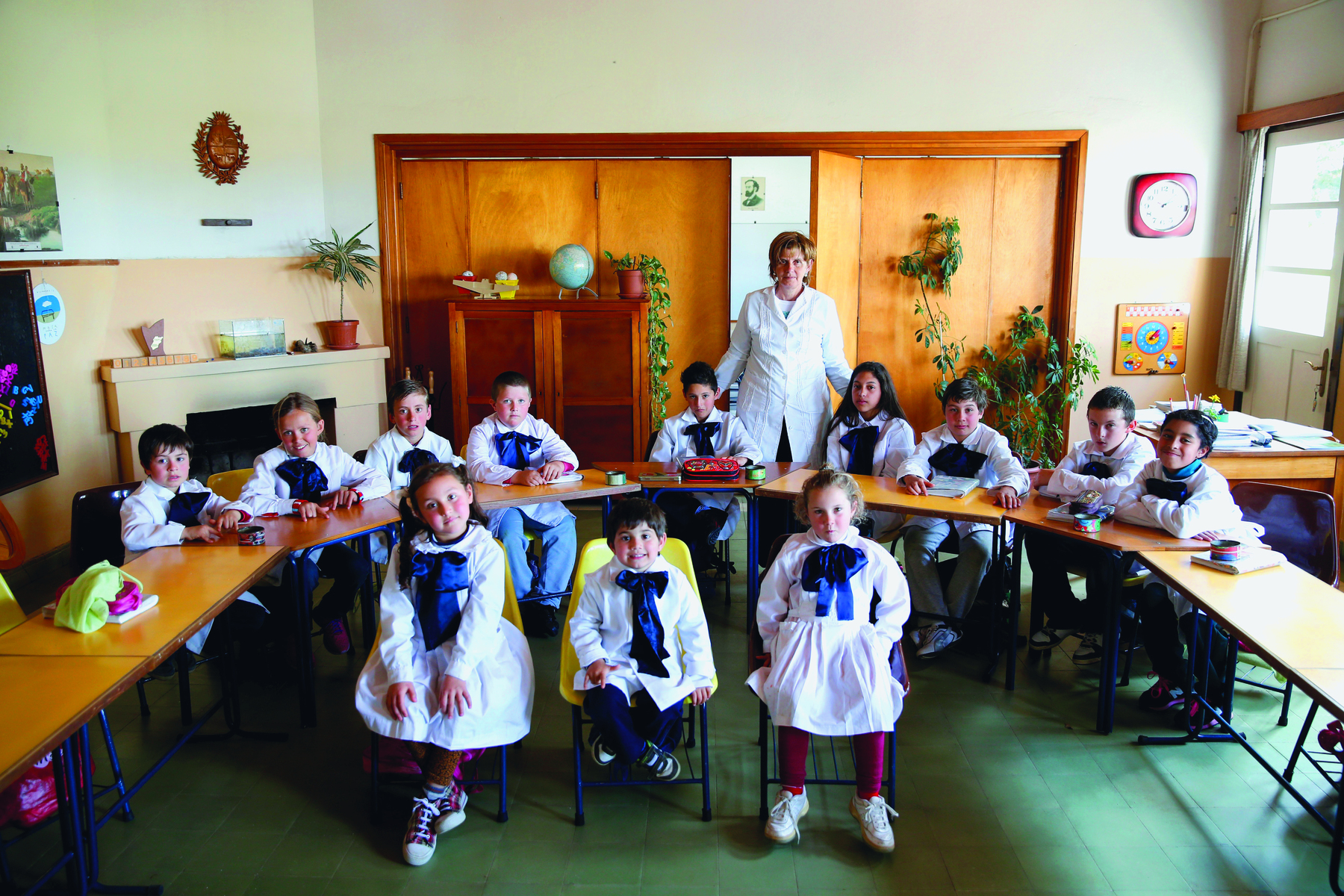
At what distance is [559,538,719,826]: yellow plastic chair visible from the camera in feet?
9.43

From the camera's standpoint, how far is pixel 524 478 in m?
4.25

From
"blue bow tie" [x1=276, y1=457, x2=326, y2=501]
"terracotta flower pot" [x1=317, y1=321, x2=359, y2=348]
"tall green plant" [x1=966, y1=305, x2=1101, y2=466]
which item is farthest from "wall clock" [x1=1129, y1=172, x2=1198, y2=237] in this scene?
"blue bow tie" [x1=276, y1=457, x2=326, y2=501]

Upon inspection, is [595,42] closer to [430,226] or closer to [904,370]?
[430,226]

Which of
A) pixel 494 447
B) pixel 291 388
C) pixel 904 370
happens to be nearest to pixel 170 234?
pixel 291 388

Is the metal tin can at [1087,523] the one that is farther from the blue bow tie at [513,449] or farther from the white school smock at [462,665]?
the blue bow tie at [513,449]

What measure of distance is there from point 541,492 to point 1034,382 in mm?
4075

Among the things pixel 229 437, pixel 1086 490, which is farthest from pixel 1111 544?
pixel 229 437

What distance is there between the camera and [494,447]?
448 centimetres

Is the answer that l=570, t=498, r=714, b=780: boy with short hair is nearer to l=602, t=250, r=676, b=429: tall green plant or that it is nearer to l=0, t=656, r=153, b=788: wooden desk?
l=0, t=656, r=153, b=788: wooden desk

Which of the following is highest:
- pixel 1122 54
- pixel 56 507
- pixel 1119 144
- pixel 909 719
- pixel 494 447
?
pixel 1122 54

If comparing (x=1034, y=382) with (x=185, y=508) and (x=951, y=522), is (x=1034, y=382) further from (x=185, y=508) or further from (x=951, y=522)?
(x=185, y=508)

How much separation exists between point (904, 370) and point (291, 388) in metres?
4.21

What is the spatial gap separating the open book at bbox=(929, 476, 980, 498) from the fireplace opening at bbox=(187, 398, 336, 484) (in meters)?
3.87

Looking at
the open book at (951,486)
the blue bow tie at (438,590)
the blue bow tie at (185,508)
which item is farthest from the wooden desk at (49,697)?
the open book at (951,486)
